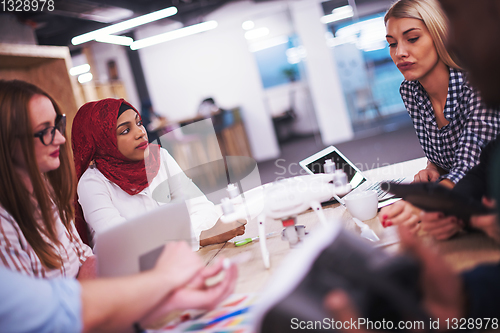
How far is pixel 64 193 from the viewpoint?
1279 millimetres

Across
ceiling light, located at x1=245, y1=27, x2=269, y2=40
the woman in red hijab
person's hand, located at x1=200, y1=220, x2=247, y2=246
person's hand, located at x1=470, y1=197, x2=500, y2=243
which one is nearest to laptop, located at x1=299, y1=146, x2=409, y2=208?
person's hand, located at x1=200, y1=220, x2=247, y2=246

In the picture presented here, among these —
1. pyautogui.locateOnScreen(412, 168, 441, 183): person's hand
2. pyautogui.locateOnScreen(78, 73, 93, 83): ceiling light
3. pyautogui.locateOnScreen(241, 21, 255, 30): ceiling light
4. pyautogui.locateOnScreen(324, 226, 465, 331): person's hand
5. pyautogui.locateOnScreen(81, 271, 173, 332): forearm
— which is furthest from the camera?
pyautogui.locateOnScreen(78, 73, 93, 83): ceiling light

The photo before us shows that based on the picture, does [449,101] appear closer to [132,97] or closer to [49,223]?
[49,223]

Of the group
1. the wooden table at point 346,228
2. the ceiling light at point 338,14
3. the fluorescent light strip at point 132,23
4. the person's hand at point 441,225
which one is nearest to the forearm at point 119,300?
the wooden table at point 346,228

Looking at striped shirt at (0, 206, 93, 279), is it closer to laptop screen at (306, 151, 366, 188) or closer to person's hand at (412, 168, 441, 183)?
laptop screen at (306, 151, 366, 188)

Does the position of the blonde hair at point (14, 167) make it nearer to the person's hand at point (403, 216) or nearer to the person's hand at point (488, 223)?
the person's hand at point (403, 216)

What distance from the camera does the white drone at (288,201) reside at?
89 cm

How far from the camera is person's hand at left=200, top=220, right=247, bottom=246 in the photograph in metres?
1.31

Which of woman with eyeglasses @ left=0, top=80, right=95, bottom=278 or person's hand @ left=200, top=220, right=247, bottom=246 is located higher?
woman with eyeglasses @ left=0, top=80, right=95, bottom=278

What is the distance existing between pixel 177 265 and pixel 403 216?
58 cm

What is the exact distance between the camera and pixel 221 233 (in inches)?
51.9

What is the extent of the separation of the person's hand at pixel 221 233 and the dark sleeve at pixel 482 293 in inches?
34.6

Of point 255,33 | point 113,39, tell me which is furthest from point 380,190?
point 255,33

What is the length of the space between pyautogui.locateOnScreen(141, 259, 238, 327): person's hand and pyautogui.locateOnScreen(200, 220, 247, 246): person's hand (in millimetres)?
589
